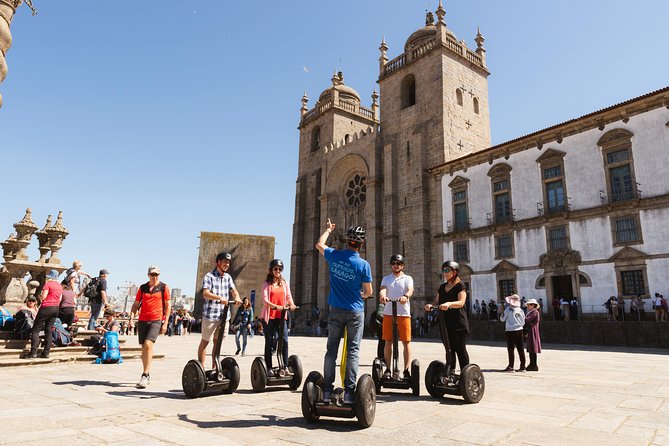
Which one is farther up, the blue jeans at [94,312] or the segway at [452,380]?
the blue jeans at [94,312]

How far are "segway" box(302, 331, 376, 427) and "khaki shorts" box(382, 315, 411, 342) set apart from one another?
1806 millimetres

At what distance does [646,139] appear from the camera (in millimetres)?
19062

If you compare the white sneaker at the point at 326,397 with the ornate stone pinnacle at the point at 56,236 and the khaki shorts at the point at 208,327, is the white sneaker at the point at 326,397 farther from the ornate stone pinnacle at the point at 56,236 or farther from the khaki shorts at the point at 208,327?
the ornate stone pinnacle at the point at 56,236

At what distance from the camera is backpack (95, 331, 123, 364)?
8.84m

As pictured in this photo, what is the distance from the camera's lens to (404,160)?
30094 millimetres

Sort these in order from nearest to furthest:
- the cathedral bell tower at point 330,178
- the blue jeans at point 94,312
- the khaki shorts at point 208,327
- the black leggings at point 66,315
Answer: the khaki shorts at point 208,327
the black leggings at point 66,315
the blue jeans at point 94,312
the cathedral bell tower at point 330,178

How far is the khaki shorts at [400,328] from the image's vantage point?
5672mm

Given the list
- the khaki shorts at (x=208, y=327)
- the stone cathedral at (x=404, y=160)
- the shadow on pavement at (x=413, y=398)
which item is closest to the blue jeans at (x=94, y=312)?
the khaki shorts at (x=208, y=327)

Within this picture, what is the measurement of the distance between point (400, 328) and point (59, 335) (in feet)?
25.1

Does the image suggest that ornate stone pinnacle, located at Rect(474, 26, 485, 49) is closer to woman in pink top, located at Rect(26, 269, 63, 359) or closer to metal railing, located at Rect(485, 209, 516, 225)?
metal railing, located at Rect(485, 209, 516, 225)

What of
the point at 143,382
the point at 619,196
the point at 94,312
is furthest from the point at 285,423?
the point at 619,196

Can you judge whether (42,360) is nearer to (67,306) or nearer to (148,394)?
(67,306)

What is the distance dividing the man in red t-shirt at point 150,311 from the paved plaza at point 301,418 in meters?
0.54

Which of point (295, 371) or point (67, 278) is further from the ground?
point (67, 278)
